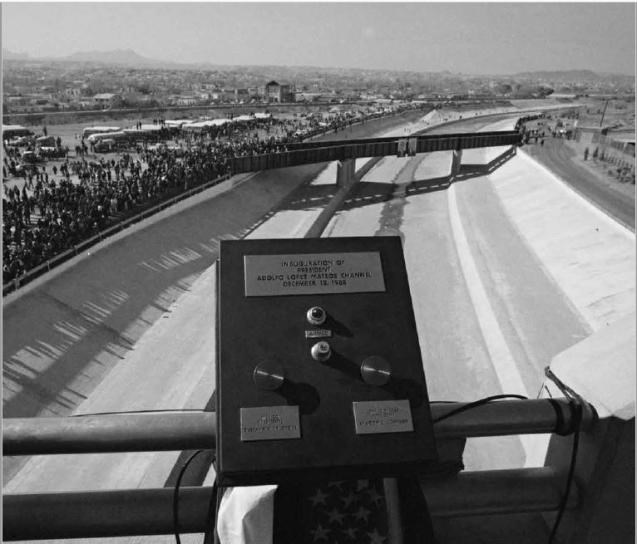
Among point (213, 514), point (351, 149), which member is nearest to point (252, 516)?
point (213, 514)

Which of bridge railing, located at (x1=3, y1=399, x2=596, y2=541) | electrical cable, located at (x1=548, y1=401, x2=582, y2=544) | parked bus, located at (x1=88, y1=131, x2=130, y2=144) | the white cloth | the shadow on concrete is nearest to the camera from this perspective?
the white cloth

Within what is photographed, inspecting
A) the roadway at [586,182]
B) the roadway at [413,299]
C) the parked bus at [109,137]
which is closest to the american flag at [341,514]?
the roadway at [413,299]

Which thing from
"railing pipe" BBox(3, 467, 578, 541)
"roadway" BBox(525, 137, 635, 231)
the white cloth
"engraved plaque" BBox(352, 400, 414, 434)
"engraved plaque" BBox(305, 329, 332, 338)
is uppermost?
"engraved plaque" BBox(305, 329, 332, 338)

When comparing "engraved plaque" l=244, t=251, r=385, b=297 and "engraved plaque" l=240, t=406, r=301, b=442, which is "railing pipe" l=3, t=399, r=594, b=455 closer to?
"engraved plaque" l=240, t=406, r=301, b=442

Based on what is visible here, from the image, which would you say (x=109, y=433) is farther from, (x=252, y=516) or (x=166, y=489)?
(x=252, y=516)

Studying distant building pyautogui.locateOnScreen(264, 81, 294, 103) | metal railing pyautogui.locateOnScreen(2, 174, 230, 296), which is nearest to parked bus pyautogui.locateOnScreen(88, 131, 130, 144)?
metal railing pyautogui.locateOnScreen(2, 174, 230, 296)

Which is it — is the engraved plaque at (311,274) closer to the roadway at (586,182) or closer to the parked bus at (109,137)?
the roadway at (586,182)
